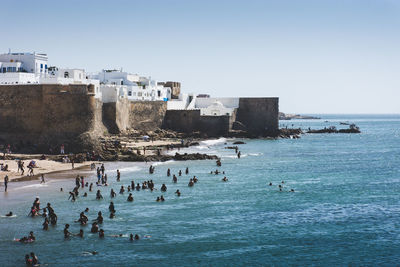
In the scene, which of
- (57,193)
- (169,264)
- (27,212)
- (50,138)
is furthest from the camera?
(50,138)

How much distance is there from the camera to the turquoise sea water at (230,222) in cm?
2422

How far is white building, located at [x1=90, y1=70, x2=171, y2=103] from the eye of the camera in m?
89.7

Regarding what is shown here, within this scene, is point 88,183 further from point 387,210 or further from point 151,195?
point 387,210

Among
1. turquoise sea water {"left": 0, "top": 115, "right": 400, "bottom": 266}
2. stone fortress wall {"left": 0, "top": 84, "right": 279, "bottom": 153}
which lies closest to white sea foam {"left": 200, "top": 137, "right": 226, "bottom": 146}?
stone fortress wall {"left": 0, "top": 84, "right": 279, "bottom": 153}

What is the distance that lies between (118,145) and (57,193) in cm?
2564

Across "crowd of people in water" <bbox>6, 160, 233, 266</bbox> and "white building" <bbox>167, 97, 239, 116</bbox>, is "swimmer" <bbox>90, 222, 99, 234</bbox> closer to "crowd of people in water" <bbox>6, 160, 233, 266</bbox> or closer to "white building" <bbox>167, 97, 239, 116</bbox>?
"crowd of people in water" <bbox>6, 160, 233, 266</bbox>

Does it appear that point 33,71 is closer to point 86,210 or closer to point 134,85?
point 134,85

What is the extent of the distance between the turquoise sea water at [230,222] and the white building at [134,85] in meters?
39.6

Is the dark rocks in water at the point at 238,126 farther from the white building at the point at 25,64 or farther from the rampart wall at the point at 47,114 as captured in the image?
the rampart wall at the point at 47,114

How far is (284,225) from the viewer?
29.9m

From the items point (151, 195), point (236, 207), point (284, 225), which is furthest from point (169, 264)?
point (151, 195)

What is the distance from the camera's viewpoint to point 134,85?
9506 cm

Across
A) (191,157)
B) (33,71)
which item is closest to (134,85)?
(33,71)

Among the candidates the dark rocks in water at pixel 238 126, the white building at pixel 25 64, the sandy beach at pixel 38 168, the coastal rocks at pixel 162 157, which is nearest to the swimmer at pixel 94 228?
the sandy beach at pixel 38 168
